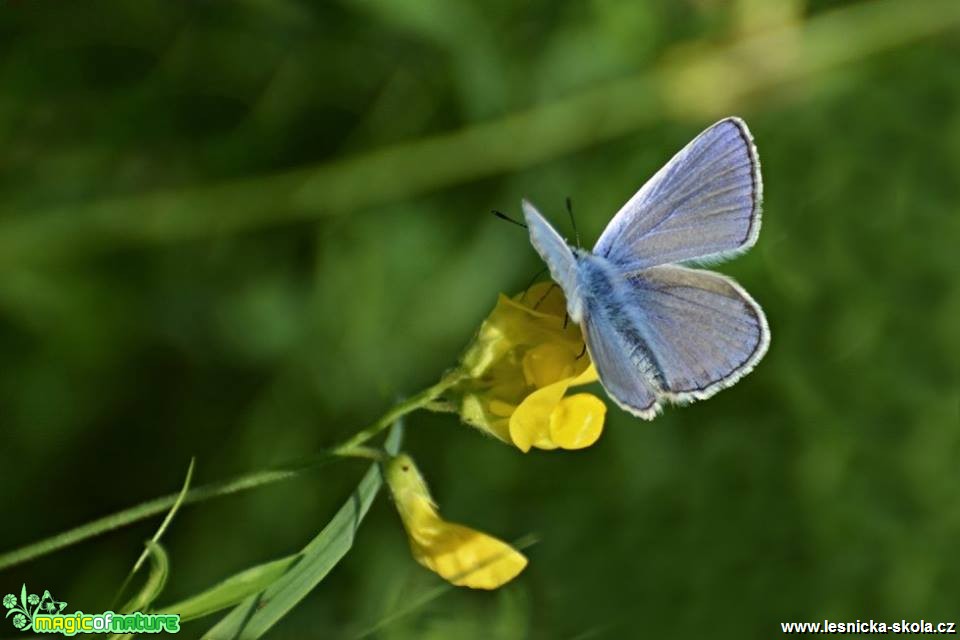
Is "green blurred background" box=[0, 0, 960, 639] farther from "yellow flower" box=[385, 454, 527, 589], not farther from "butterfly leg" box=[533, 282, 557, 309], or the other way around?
"butterfly leg" box=[533, 282, 557, 309]

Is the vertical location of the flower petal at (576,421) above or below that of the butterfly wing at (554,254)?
below

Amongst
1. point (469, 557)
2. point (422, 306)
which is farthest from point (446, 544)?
point (422, 306)

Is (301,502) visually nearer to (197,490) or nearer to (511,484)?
(511,484)

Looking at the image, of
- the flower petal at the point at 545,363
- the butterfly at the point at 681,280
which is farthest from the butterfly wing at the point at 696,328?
the flower petal at the point at 545,363

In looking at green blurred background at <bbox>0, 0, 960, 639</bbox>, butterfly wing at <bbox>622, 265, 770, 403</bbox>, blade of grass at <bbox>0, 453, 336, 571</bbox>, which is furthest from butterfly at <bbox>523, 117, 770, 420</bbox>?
green blurred background at <bbox>0, 0, 960, 639</bbox>

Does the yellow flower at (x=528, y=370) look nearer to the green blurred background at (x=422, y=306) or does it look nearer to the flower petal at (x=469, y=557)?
the flower petal at (x=469, y=557)

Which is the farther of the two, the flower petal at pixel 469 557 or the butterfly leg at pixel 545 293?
the butterfly leg at pixel 545 293
